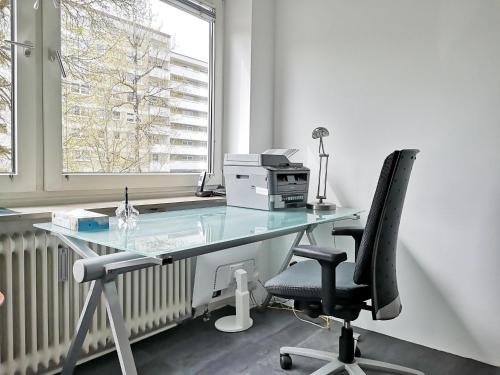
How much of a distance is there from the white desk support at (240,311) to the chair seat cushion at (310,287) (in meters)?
0.71

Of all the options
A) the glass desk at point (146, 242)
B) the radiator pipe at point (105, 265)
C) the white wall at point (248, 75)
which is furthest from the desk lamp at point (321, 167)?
the radiator pipe at point (105, 265)

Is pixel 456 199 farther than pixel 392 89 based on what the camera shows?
No

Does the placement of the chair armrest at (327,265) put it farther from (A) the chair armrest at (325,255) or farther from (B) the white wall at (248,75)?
(B) the white wall at (248,75)

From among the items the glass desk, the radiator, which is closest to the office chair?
the glass desk

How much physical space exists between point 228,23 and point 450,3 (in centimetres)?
153

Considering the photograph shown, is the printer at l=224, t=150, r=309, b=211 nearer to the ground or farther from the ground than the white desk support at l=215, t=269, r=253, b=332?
farther from the ground

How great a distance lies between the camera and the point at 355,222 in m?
2.68

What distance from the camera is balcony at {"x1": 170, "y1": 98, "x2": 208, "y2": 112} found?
2703mm

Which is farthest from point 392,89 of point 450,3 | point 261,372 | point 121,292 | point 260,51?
point 121,292

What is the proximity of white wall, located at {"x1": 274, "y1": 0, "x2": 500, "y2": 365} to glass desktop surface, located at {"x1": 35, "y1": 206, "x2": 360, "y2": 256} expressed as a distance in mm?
453

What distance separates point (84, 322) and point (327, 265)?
3.49 ft

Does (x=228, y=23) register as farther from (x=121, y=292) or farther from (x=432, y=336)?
(x=432, y=336)

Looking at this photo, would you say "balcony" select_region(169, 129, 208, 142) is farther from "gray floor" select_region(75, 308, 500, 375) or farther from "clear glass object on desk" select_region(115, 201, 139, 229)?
"gray floor" select_region(75, 308, 500, 375)

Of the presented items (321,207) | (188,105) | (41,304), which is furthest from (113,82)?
(321,207)
